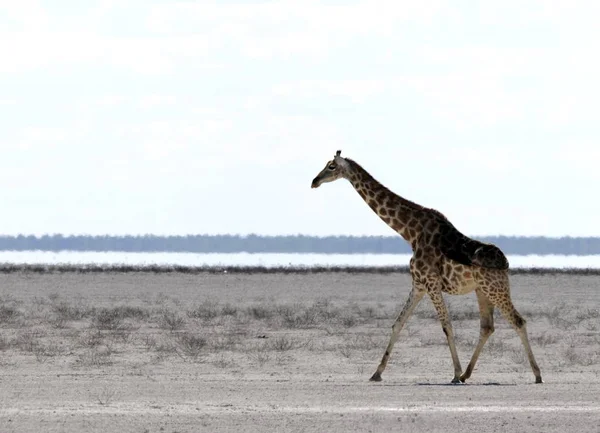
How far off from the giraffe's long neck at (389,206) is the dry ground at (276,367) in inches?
77.5

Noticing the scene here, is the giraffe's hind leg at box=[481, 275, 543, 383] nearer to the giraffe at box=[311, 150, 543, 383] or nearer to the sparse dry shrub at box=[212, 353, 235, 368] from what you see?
the giraffe at box=[311, 150, 543, 383]

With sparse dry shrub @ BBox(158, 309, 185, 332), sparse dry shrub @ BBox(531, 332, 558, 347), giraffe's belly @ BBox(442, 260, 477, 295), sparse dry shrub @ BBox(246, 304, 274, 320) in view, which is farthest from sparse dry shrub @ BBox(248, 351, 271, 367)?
sparse dry shrub @ BBox(246, 304, 274, 320)

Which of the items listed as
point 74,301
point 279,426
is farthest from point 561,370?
point 74,301

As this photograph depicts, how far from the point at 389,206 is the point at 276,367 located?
Answer: 3.17 meters

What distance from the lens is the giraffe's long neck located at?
19031 millimetres

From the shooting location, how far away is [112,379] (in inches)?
727

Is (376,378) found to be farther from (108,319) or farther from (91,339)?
(108,319)

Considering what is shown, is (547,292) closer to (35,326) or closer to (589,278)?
(589,278)

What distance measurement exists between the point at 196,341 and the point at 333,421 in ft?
32.5

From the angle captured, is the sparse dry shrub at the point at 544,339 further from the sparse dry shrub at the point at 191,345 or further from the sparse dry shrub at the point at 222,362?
the sparse dry shrub at the point at 222,362

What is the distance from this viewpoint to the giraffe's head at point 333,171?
62.7 feet

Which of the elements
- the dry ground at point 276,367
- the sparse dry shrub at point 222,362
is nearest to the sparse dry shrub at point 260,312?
the dry ground at point 276,367

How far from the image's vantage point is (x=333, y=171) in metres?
19.3

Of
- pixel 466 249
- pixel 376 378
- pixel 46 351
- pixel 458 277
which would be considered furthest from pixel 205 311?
pixel 466 249
